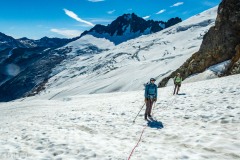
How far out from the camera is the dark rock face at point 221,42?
159ft

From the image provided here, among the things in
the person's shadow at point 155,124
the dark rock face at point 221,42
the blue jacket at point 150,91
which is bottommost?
the person's shadow at point 155,124

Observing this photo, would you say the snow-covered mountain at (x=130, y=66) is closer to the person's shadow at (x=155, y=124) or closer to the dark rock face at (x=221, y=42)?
the dark rock face at (x=221, y=42)

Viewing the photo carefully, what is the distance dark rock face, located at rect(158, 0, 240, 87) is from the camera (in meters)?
48.4

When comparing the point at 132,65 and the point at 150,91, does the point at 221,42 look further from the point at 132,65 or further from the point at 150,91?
the point at 132,65

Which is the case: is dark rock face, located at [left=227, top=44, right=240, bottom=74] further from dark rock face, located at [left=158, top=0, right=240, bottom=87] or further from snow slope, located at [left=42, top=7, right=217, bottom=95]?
snow slope, located at [left=42, top=7, right=217, bottom=95]

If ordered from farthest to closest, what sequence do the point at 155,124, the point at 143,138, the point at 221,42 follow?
1. the point at 221,42
2. the point at 155,124
3. the point at 143,138

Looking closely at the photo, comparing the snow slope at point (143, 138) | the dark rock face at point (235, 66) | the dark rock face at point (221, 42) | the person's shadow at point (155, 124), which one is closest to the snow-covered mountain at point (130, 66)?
the dark rock face at point (221, 42)

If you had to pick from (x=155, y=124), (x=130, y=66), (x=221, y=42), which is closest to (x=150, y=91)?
(x=155, y=124)

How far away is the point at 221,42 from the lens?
166ft

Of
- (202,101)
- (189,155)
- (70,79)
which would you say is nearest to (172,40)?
(70,79)

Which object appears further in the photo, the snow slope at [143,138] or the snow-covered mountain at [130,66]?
the snow-covered mountain at [130,66]

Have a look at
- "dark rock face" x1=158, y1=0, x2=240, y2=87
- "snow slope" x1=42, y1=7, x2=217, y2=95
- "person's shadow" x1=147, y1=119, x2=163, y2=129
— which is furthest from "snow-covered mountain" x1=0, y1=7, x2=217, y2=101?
"person's shadow" x1=147, y1=119, x2=163, y2=129

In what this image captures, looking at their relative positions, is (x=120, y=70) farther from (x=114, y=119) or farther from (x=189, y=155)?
(x=189, y=155)

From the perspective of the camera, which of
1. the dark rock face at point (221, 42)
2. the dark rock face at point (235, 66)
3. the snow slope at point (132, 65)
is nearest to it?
the dark rock face at point (235, 66)
